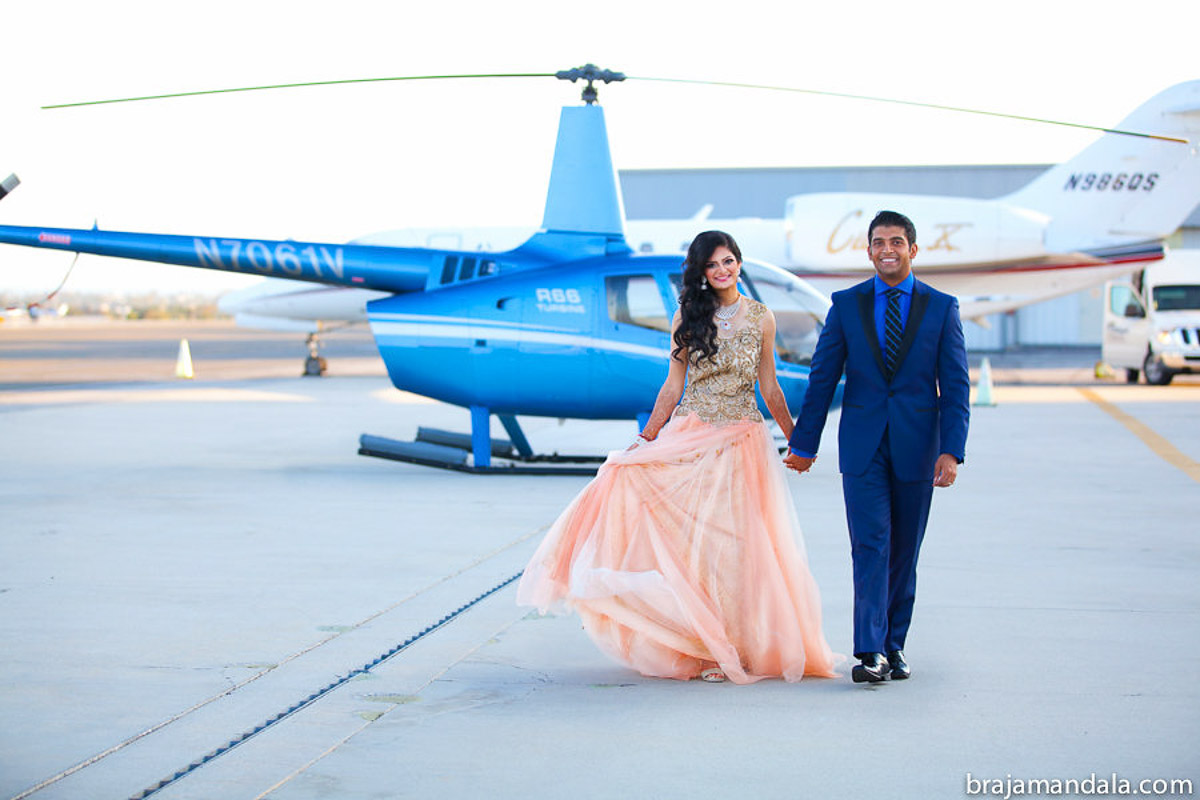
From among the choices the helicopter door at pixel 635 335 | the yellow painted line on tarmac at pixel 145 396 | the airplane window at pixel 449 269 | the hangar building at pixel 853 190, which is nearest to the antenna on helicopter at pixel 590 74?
the helicopter door at pixel 635 335

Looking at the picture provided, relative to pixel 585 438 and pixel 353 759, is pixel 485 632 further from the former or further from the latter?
pixel 585 438

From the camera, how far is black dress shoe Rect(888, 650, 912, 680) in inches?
202

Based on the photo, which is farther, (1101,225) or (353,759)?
(1101,225)

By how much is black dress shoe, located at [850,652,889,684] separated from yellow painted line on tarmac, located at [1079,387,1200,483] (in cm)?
710

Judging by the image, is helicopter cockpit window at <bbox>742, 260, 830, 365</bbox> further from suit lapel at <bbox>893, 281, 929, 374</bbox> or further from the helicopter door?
suit lapel at <bbox>893, 281, 929, 374</bbox>

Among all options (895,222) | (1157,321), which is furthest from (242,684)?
(1157,321)

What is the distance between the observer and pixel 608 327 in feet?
37.6

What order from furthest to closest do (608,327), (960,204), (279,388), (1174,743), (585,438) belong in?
1. (960,204)
2. (279,388)
3. (585,438)
4. (608,327)
5. (1174,743)

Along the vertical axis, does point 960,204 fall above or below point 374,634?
above

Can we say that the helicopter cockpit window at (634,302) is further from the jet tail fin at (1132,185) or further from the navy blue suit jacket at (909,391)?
the jet tail fin at (1132,185)

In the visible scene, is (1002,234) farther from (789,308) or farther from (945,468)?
(945,468)

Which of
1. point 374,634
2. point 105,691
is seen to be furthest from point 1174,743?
point 105,691

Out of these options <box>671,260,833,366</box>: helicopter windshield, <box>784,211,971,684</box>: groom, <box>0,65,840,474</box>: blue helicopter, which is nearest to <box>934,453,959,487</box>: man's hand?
<box>784,211,971,684</box>: groom

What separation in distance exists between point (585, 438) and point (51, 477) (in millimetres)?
6063
